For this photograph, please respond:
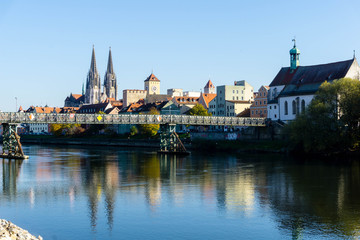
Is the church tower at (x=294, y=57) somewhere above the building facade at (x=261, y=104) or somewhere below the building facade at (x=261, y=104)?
above

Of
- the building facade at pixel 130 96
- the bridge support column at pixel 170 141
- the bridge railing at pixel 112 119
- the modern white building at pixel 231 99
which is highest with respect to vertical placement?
the building facade at pixel 130 96

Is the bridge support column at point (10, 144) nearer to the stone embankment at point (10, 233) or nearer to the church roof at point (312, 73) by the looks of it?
the stone embankment at point (10, 233)

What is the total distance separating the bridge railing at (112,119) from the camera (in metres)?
74.2

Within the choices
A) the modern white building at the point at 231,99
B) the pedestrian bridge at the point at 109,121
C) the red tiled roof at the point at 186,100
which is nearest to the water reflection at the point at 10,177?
the pedestrian bridge at the point at 109,121

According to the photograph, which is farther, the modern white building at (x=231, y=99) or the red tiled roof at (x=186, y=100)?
the red tiled roof at (x=186, y=100)

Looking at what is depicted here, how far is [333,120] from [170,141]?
1148 inches

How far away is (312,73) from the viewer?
98125mm

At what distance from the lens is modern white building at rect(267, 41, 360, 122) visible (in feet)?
300

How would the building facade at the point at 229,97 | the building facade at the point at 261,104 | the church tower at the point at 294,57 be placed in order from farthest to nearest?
the building facade at the point at 229,97 → the building facade at the point at 261,104 → the church tower at the point at 294,57

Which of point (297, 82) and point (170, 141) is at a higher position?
point (297, 82)

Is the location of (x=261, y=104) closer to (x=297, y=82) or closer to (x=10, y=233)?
(x=297, y=82)

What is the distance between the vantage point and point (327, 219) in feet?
94.5

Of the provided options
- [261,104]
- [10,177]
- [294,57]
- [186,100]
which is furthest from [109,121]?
[186,100]

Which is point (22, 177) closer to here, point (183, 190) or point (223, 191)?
point (183, 190)
